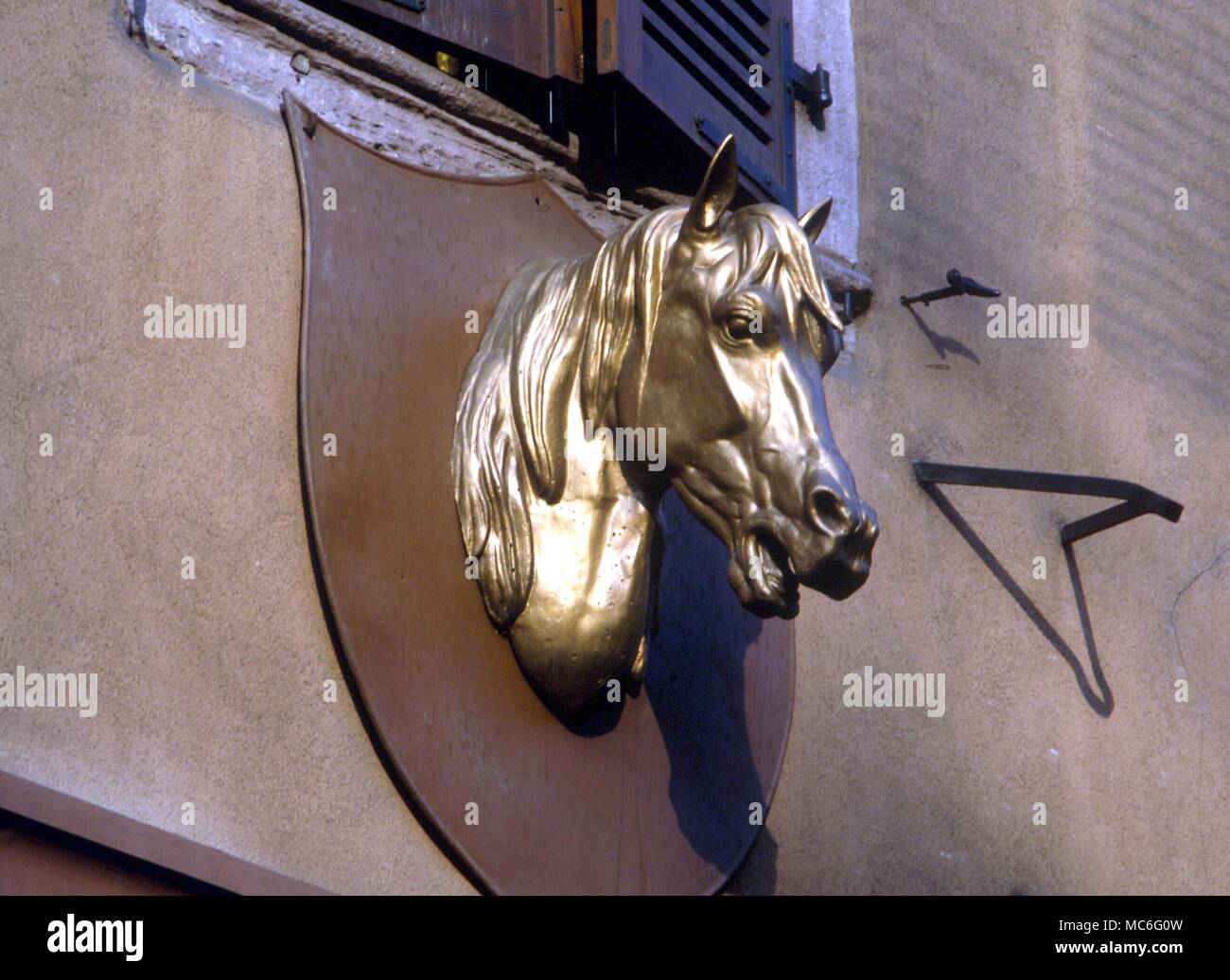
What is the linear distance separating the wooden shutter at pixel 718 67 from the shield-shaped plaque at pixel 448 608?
290mm

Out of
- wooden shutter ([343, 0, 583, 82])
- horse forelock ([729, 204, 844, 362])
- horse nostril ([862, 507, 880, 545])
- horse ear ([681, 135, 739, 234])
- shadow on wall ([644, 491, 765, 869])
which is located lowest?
shadow on wall ([644, 491, 765, 869])

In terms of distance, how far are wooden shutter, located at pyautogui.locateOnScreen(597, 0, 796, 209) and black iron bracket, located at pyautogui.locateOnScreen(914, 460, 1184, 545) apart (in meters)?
0.63

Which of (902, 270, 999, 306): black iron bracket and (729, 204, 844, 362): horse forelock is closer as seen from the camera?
(729, 204, 844, 362): horse forelock

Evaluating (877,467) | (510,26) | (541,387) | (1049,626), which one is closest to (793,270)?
(541,387)

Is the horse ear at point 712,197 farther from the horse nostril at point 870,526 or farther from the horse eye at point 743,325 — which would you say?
the horse nostril at point 870,526

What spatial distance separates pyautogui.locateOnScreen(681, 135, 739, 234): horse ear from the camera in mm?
2619

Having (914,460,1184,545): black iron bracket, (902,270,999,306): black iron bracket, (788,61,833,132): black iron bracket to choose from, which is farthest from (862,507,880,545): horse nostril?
(788,61,833,132): black iron bracket

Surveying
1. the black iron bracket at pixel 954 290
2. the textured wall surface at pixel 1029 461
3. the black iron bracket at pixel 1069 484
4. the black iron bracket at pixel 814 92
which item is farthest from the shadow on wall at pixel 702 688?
the black iron bracket at pixel 814 92

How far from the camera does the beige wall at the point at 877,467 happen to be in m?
2.35

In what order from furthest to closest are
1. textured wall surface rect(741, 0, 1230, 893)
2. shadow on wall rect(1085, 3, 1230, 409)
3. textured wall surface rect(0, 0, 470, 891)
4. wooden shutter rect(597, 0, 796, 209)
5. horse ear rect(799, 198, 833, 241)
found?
shadow on wall rect(1085, 3, 1230, 409), textured wall surface rect(741, 0, 1230, 893), wooden shutter rect(597, 0, 796, 209), horse ear rect(799, 198, 833, 241), textured wall surface rect(0, 0, 470, 891)

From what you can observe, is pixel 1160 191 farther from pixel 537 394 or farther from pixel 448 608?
pixel 448 608

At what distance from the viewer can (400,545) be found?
2645 mm

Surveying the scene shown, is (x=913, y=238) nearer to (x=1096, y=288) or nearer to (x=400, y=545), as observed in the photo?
(x=1096, y=288)

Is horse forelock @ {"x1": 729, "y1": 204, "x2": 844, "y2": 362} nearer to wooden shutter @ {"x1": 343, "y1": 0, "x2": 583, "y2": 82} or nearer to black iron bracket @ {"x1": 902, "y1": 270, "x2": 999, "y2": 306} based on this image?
wooden shutter @ {"x1": 343, "y1": 0, "x2": 583, "y2": 82}
